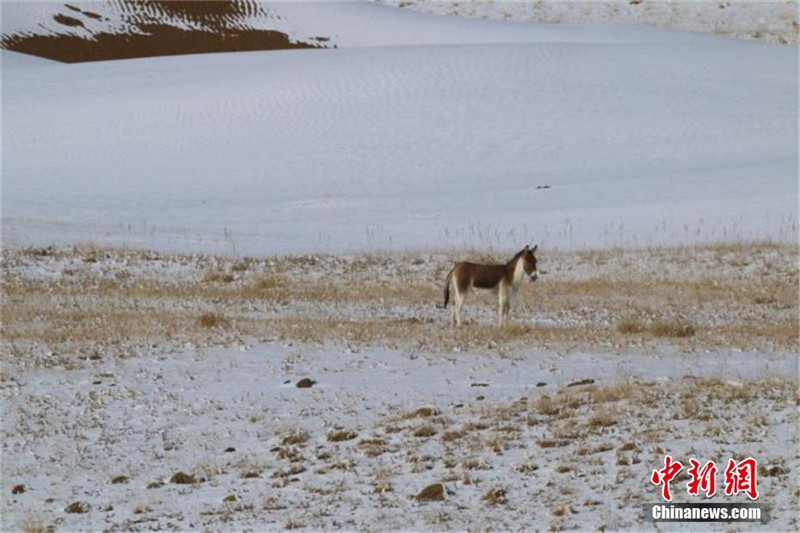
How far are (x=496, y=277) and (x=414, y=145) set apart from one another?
25284 millimetres

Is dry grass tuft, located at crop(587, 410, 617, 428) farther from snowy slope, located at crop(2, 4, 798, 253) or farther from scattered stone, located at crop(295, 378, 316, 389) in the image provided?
snowy slope, located at crop(2, 4, 798, 253)

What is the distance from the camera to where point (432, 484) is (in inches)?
364

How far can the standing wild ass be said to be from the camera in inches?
624

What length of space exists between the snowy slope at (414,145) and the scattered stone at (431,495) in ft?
55.6

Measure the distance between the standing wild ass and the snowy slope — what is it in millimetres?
10059

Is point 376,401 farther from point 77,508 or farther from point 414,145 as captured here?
point 414,145

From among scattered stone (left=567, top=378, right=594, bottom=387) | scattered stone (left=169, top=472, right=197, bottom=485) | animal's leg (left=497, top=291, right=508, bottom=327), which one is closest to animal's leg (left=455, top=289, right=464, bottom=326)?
animal's leg (left=497, top=291, right=508, bottom=327)

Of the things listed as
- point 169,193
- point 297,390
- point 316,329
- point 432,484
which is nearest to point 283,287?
point 316,329

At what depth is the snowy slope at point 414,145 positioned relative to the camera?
29125 millimetres

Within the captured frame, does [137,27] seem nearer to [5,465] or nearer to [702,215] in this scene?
[702,215]

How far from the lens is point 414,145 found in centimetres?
4094

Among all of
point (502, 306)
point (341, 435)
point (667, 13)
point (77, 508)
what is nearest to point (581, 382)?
point (341, 435)

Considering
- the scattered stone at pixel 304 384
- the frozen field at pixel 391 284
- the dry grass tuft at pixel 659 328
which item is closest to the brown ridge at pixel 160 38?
the frozen field at pixel 391 284

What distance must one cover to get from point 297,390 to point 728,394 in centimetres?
431
